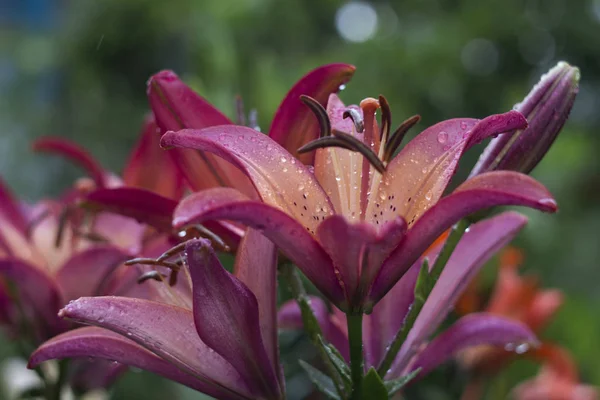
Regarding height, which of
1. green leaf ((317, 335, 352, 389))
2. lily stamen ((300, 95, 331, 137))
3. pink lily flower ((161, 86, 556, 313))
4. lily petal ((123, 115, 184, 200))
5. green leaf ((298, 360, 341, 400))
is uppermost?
lily stamen ((300, 95, 331, 137))

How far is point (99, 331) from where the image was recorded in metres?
0.30

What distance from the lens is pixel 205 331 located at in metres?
0.28

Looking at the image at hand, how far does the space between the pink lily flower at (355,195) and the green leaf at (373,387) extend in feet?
0.08

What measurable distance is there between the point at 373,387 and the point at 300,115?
0.42 feet

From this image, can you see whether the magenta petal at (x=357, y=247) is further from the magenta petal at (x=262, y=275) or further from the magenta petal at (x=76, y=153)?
the magenta petal at (x=76, y=153)

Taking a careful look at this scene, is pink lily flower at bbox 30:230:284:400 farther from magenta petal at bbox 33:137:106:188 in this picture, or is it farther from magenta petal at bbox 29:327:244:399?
magenta petal at bbox 33:137:106:188

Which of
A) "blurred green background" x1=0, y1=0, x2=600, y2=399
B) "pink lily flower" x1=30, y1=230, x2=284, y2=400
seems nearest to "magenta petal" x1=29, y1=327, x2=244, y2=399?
"pink lily flower" x1=30, y1=230, x2=284, y2=400

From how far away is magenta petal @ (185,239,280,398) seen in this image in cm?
27

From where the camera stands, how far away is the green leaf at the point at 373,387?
27 cm

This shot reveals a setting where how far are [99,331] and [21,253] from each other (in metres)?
0.20

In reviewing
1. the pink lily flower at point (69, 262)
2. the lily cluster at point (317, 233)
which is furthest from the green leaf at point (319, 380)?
the pink lily flower at point (69, 262)

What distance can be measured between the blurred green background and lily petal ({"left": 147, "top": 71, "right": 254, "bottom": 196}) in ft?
1.97

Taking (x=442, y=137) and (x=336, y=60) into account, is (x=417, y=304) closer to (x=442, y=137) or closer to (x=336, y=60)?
(x=442, y=137)

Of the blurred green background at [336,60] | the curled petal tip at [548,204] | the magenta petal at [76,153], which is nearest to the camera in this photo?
the curled petal tip at [548,204]
